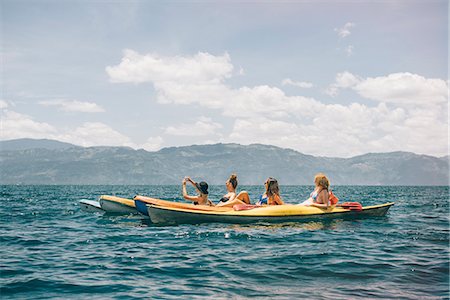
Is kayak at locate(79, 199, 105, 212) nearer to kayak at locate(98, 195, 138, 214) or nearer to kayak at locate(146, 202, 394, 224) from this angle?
kayak at locate(98, 195, 138, 214)

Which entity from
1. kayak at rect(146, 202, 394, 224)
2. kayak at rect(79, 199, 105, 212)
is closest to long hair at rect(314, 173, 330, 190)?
kayak at rect(146, 202, 394, 224)

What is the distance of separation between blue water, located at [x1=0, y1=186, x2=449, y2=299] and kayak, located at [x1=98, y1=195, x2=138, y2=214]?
425 cm

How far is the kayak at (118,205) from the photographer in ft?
60.8

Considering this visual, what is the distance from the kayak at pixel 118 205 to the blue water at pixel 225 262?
14.0 ft

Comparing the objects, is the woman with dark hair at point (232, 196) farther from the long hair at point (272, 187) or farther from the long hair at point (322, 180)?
the long hair at point (322, 180)

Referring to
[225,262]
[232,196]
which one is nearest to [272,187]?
[232,196]

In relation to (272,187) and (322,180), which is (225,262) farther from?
(322,180)

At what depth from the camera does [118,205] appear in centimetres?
1873

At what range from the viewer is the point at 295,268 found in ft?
27.1

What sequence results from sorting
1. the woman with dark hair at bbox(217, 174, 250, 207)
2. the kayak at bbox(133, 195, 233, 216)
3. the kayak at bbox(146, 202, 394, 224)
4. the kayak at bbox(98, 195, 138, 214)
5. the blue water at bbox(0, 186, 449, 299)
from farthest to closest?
1. the kayak at bbox(98, 195, 138, 214)
2. the woman with dark hair at bbox(217, 174, 250, 207)
3. the kayak at bbox(133, 195, 233, 216)
4. the kayak at bbox(146, 202, 394, 224)
5. the blue water at bbox(0, 186, 449, 299)

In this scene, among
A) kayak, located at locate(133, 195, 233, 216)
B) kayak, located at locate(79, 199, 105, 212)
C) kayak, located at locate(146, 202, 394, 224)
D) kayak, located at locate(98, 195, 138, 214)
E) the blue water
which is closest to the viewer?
the blue water

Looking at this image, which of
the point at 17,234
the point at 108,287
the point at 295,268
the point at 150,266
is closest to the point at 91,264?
the point at 150,266

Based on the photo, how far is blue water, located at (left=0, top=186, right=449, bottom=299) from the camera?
6801mm

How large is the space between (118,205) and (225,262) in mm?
11304
